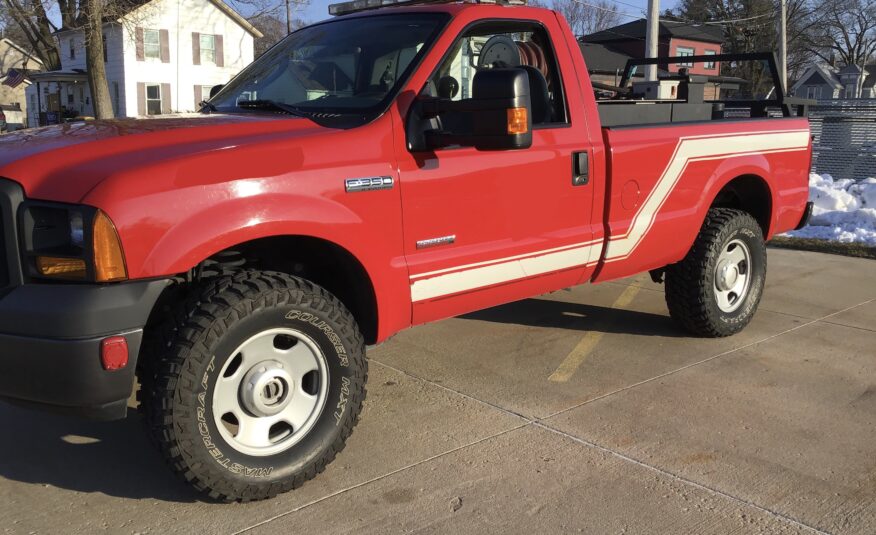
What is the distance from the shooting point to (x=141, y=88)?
3919 centimetres

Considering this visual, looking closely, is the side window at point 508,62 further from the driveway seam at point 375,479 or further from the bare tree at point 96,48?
the bare tree at point 96,48

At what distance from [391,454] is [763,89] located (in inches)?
2140

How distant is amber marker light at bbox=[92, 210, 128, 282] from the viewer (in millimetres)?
2717

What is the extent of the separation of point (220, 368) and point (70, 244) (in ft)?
2.25

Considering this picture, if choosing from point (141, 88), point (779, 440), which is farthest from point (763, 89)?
point (779, 440)

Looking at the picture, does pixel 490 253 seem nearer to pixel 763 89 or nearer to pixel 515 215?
pixel 515 215

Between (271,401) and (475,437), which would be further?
(475,437)

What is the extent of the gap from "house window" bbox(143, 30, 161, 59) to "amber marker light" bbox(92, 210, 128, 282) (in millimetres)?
39699

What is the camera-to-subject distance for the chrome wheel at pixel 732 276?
17.7ft

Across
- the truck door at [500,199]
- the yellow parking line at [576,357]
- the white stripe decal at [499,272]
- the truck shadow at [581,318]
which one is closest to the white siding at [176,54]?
the truck shadow at [581,318]

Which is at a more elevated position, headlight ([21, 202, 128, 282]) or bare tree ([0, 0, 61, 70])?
bare tree ([0, 0, 61, 70])

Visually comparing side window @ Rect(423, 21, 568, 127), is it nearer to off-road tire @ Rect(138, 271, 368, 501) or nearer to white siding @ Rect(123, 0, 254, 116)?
off-road tire @ Rect(138, 271, 368, 501)

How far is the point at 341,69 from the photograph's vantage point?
4.04m

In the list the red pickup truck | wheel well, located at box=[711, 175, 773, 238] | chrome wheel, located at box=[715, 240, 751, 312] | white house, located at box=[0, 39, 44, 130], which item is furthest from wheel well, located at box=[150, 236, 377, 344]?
white house, located at box=[0, 39, 44, 130]
